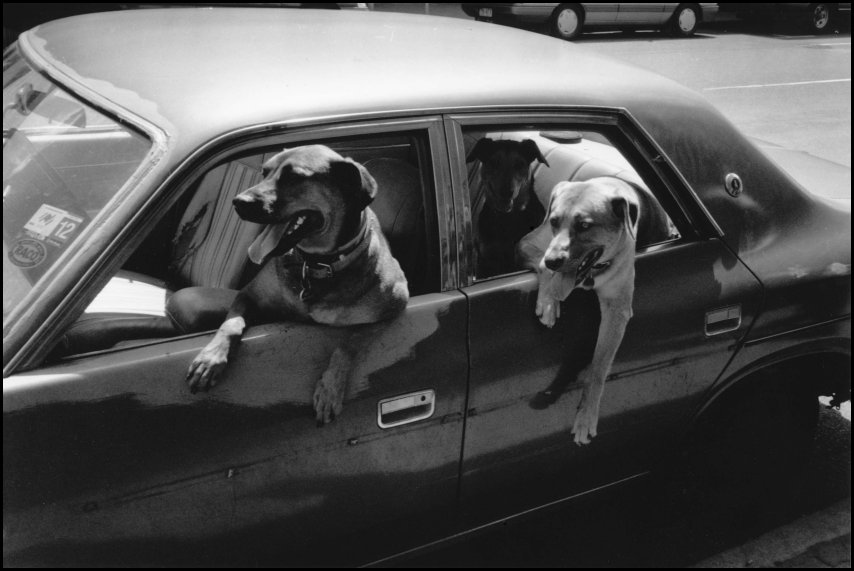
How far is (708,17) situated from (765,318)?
16183 mm

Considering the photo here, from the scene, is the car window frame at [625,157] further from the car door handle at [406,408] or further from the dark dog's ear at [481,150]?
the car door handle at [406,408]

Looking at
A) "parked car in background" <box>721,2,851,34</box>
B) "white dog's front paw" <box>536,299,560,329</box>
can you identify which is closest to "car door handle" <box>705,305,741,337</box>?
"white dog's front paw" <box>536,299,560,329</box>

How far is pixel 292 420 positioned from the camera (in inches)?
75.0

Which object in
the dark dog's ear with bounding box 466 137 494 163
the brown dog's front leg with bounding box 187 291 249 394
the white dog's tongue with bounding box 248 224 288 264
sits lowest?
the brown dog's front leg with bounding box 187 291 249 394

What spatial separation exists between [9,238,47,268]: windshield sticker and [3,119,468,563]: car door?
0.89 ft

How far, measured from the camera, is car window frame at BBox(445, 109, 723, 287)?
2.12 meters

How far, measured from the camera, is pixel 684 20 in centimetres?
1630

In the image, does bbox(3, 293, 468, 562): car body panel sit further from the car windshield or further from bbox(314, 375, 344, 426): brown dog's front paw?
the car windshield

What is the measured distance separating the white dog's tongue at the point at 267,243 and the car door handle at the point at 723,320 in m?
1.35

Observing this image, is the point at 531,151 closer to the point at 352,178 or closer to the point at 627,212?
the point at 627,212

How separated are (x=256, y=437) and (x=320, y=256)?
49 cm

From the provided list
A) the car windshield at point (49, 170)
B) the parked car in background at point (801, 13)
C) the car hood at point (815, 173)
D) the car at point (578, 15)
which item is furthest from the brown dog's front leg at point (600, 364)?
the parked car in background at point (801, 13)

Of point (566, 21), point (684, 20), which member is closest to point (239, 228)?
point (566, 21)

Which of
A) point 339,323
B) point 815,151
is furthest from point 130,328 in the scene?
point 815,151
